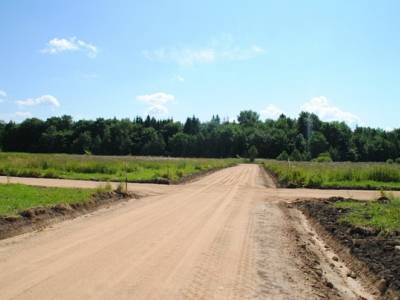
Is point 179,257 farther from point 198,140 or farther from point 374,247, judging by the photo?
point 198,140

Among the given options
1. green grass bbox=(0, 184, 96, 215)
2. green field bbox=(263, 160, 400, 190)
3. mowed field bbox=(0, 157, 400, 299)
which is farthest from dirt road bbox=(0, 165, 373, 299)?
green field bbox=(263, 160, 400, 190)

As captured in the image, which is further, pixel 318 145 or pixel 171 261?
pixel 318 145

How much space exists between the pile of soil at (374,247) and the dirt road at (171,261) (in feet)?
1.54

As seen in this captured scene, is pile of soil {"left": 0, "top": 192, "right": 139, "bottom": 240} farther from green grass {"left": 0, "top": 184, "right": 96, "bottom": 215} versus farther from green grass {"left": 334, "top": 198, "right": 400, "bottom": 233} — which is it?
green grass {"left": 334, "top": 198, "right": 400, "bottom": 233}

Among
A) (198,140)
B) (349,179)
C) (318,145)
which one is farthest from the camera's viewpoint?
(198,140)

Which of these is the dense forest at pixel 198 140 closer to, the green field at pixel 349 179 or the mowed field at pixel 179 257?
the green field at pixel 349 179

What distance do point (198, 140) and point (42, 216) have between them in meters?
136

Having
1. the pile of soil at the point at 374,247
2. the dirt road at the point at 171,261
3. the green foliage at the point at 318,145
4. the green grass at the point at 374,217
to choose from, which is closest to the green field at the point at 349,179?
the green grass at the point at 374,217

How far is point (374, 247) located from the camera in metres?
9.66

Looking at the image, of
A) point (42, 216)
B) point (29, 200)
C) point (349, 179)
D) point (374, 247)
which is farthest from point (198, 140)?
point (374, 247)

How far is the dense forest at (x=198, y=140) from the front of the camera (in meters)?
134

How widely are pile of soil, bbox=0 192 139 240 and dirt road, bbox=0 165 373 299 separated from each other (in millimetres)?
611

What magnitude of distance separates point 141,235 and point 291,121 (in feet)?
551

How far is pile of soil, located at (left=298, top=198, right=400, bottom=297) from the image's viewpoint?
24.7ft
